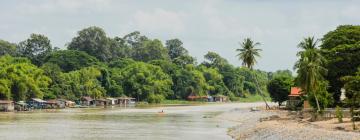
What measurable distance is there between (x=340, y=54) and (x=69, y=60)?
388 feet

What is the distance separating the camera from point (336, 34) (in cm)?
7400

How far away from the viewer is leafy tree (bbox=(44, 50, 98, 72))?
174000 millimetres

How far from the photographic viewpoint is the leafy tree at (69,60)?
174 m

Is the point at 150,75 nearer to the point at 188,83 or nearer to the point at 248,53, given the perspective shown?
the point at 188,83

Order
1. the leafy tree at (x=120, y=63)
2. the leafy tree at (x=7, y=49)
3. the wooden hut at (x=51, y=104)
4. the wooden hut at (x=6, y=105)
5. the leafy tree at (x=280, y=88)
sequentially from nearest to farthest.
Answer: the leafy tree at (x=280, y=88), the wooden hut at (x=6, y=105), the wooden hut at (x=51, y=104), the leafy tree at (x=7, y=49), the leafy tree at (x=120, y=63)

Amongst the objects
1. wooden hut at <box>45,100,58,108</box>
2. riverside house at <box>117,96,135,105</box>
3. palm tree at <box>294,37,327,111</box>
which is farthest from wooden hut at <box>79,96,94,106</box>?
palm tree at <box>294,37,327,111</box>

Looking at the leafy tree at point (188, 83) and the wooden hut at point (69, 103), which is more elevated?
the leafy tree at point (188, 83)

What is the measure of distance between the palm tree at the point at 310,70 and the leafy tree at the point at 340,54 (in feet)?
6.71

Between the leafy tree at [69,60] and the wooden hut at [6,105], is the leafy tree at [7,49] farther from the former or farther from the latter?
the wooden hut at [6,105]

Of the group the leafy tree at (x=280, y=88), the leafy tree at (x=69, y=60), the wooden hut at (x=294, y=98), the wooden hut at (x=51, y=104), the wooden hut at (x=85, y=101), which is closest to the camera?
the wooden hut at (x=294, y=98)

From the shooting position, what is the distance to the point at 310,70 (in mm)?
62812

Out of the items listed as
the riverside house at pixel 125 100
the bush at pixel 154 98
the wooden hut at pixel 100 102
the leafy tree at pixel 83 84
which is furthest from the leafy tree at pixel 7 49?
the bush at pixel 154 98

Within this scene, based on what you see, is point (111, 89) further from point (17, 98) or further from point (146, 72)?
point (17, 98)

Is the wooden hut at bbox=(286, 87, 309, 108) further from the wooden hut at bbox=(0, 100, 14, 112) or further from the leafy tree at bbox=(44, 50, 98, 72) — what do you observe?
the leafy tree at bbox=(44, 50, 98, 72)
